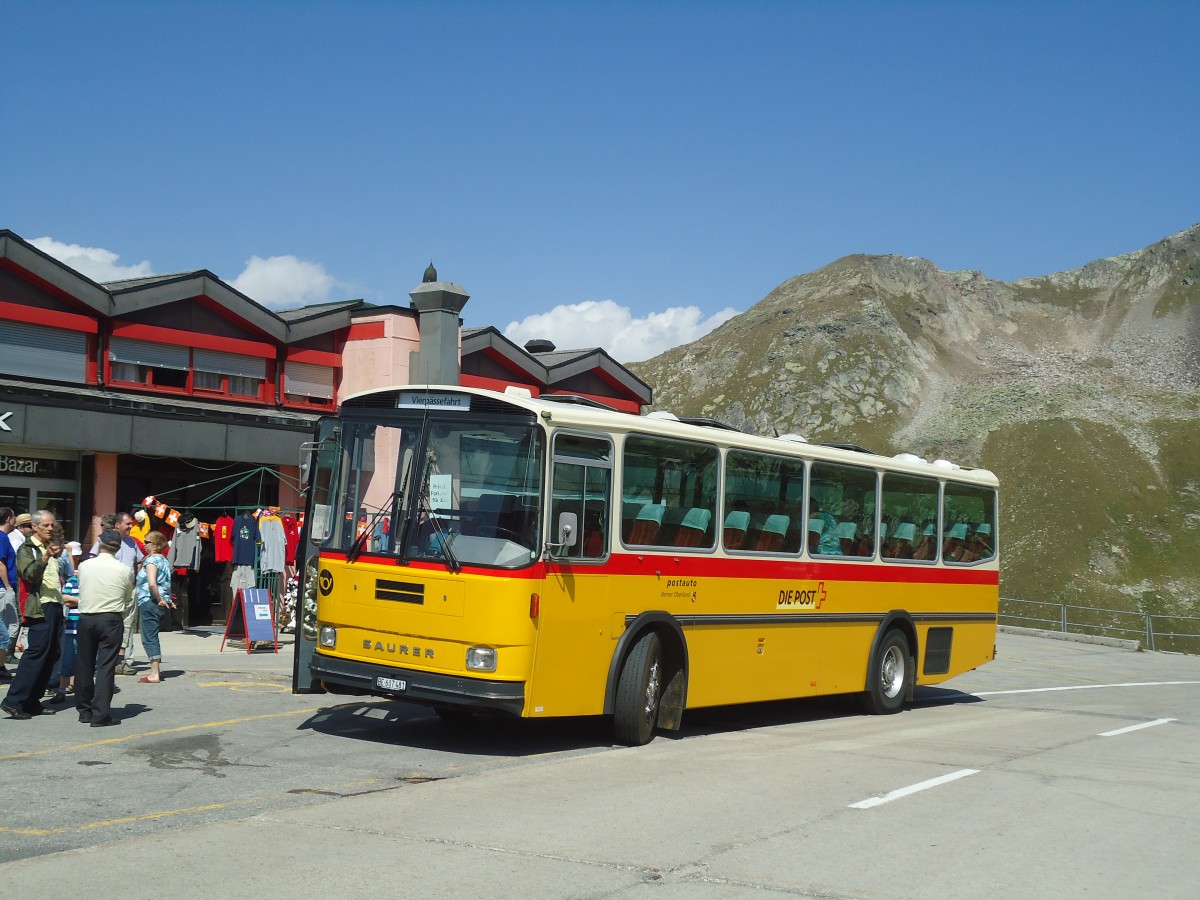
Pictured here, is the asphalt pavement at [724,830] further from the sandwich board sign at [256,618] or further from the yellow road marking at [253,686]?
the sandwich board sign at [256,618]

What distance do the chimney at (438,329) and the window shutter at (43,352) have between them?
5.65 metres

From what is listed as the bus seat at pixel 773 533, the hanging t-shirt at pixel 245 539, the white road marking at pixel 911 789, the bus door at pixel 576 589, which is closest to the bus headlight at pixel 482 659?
the bus door at pixel 576 589

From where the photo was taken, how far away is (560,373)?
31344 mm

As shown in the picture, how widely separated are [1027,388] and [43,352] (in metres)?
97.8

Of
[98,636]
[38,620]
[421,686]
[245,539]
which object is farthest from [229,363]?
[421,686]

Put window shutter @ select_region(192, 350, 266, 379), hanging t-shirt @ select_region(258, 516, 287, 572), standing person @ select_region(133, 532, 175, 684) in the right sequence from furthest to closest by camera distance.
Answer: window shutter @ select_region(192, 350, 266, 379), hanging t-shirt @ select_region(258, 516, 287, 572), standing person @ select_region(133, 532, 175, 684)

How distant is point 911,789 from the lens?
978cm

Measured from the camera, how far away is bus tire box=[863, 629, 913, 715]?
15281mm

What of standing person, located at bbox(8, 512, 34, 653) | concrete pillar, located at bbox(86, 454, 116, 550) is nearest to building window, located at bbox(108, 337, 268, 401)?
concrete pillar, located at bbox(86, 454, 116, 550)

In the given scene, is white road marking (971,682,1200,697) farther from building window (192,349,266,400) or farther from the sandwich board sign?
building window (192,349,266,400)

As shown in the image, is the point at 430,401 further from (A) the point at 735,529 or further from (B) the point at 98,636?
(B) the point at 98,636

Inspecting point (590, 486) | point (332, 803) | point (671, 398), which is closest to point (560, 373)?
point (590, 486)

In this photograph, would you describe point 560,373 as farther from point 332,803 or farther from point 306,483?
point 332,803

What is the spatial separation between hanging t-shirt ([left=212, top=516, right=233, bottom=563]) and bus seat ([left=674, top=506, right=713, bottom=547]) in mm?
11783
